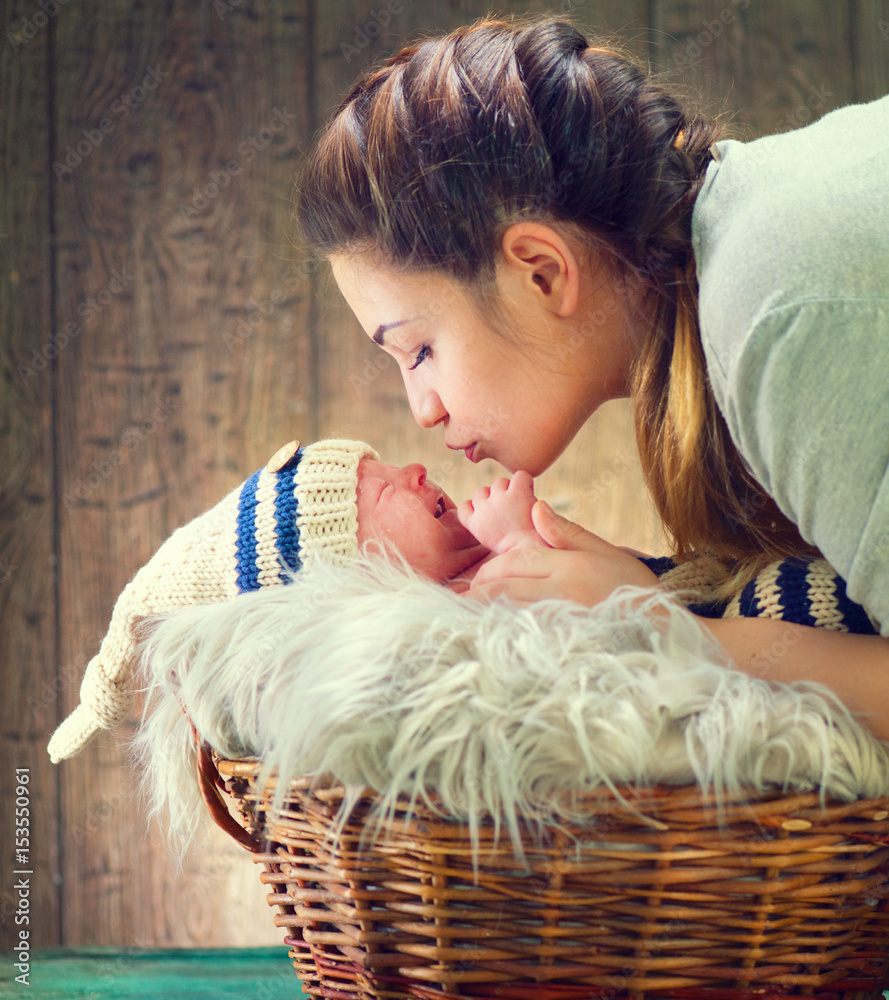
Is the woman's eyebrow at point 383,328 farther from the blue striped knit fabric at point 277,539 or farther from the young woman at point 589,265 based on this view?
the blue striped knit fabric at point 277,539

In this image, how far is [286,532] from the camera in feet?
2.84

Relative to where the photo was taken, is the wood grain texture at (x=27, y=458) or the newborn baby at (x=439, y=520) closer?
the newborn baby at (x=439, y=520)

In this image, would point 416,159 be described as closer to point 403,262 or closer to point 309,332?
point 403,262

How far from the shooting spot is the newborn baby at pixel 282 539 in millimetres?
867

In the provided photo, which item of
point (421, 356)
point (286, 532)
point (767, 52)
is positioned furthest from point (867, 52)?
point (286, 532)

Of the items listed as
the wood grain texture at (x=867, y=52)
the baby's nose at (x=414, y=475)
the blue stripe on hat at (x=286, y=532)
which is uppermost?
the wood grain texture at (x=867, y=52)

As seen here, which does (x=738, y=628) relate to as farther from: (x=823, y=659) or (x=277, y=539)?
(x=277, y=539)

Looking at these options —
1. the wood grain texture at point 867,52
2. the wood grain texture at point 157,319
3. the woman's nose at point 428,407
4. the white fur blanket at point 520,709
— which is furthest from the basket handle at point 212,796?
the wood grain texture at point 867,52

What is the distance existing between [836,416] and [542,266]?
349 millimetres

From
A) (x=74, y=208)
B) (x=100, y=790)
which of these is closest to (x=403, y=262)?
(x=74, y=208)

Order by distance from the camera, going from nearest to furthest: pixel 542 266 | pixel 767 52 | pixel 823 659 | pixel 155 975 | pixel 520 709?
pixel 520 709 → pixel 823 659 → pixel 542 266 → pixel 155 975 → pixel 767 52

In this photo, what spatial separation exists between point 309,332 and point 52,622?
595mm

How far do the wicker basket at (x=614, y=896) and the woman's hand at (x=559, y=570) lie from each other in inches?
8.3

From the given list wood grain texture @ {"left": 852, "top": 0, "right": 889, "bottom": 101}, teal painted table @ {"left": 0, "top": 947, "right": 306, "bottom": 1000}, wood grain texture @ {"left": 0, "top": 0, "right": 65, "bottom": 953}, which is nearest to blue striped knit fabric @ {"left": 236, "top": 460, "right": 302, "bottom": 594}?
teal painted table @ {"left": 0, "top": 947, "right": 306, "bottom": 1000}
